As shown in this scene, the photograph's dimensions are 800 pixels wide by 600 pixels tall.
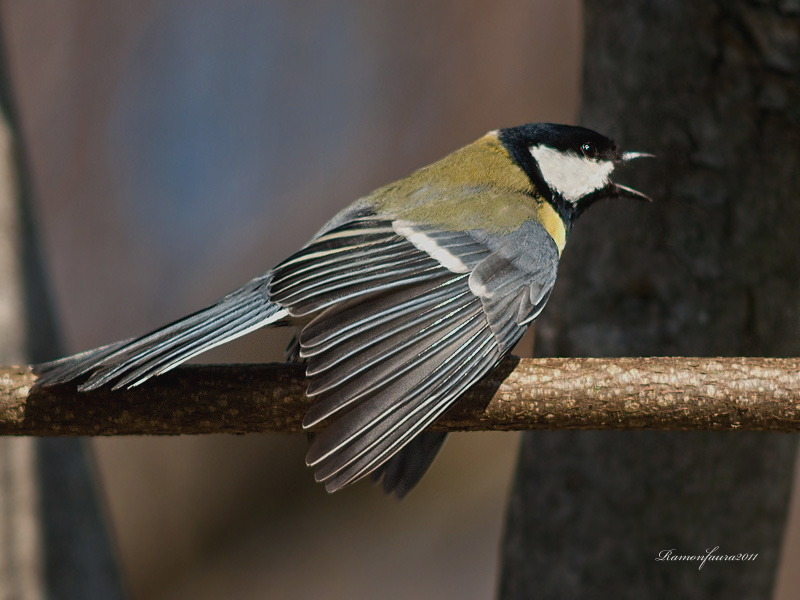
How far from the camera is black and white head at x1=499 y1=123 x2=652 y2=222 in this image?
182 cm

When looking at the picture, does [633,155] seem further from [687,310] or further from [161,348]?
[161,348]

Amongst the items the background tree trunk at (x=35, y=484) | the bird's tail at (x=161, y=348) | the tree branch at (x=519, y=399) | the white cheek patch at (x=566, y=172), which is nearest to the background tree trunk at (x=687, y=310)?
the white cheek patch at (x=566, y=172)

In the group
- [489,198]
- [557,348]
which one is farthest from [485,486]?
[489,198]

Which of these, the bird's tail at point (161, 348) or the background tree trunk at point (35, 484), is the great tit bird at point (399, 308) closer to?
the bird's tail at point (161, 348)

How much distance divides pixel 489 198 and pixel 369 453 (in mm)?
687

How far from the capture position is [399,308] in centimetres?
133

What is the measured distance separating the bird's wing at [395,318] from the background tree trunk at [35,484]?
81cm

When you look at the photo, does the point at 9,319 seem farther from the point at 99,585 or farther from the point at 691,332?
the point at 691,332

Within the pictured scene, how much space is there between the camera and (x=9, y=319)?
188cm

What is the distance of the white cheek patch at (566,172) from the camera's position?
6.09 feet

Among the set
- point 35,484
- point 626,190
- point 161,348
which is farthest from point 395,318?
point 35,484
